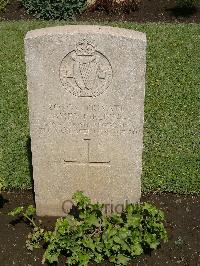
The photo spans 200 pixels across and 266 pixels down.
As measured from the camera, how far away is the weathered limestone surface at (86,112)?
3.83 metres

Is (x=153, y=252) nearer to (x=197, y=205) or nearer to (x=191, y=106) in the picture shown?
(x=197, y=205)

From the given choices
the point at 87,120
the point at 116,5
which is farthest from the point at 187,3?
the point at 87,120

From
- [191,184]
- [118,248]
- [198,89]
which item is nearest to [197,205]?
[191,184]

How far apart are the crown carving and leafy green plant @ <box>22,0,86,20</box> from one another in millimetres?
5885

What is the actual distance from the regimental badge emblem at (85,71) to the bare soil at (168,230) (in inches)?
55.7

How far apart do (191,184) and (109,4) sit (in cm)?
550

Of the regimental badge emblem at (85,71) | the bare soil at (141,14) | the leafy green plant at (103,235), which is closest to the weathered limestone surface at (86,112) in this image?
the regimental badge emblem at (85,71)

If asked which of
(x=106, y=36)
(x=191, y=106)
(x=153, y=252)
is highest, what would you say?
(x=106, y=36)

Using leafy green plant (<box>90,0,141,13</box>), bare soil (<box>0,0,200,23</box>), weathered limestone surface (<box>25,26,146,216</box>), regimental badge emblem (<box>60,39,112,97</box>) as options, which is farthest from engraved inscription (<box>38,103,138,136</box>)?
leafy green plant (<box>90,0,141,13</box>)

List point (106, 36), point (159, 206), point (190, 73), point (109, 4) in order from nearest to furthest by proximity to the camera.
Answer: point (106, 36) < point (159, 206) < point (190, 73) < point (109, 4)

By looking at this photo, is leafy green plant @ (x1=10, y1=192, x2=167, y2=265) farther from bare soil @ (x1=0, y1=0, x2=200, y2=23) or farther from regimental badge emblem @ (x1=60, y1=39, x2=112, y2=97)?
bare soil @ (x1=0, y1=0, x2=200, y2=23)

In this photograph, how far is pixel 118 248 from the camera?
4.16 meters

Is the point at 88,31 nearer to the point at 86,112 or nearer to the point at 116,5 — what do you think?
the point at 86,112

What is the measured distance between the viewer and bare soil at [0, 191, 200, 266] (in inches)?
172
